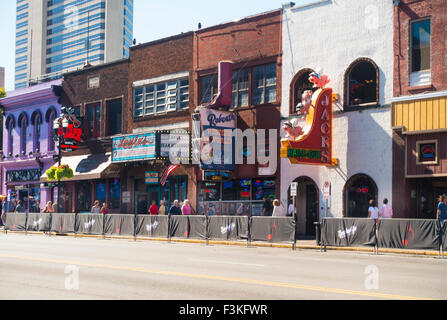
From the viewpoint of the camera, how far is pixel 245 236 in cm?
2320

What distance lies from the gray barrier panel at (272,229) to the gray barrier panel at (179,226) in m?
3.51

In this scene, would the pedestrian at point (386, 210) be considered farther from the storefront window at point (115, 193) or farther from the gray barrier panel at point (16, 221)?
the gray barrier panel at point (16, 221)

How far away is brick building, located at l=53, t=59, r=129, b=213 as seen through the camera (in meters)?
39.1

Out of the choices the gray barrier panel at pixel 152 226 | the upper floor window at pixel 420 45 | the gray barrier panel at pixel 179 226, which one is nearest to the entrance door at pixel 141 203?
the gray barrier panel at pixel 152 226

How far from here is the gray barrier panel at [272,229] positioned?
22109 mm

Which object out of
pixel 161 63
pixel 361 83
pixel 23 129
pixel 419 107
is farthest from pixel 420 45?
pixel 23 129

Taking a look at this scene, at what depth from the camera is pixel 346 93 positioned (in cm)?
2748

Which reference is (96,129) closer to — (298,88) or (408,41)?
(298,88)

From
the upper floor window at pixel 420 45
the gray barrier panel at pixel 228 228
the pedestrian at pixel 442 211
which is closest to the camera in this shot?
the pedestrian at pixel 442 211

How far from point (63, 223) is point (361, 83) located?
1640 centimetres

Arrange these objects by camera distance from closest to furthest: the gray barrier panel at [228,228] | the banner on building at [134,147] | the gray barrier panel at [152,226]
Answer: the gray barrier panel at [228,228], the gray barrier panel at [152,226], the banner on building at [134,147]
